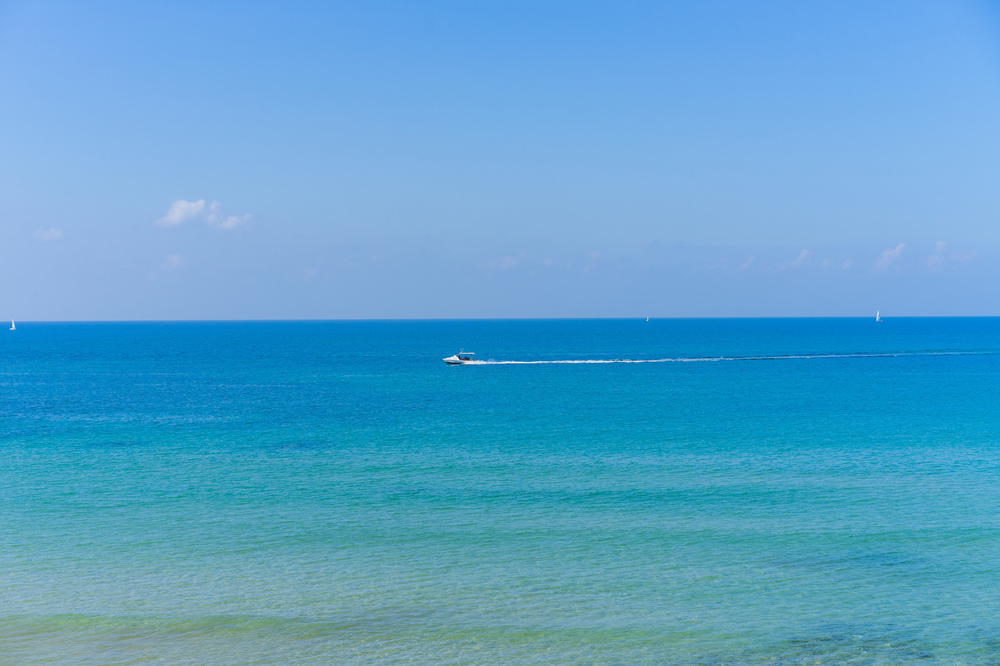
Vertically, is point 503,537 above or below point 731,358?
below

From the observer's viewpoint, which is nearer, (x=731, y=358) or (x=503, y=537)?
(x=503, y=537)

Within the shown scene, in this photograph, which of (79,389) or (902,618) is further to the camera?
(79,389)

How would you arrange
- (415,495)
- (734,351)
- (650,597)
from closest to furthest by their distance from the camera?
(650,597), (415,495), (734,351)

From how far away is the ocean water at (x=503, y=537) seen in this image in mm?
22297

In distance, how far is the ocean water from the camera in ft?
73.2

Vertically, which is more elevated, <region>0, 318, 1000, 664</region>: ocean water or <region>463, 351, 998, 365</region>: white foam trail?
<region>463, 351, 998, 365</region>: white foam trail

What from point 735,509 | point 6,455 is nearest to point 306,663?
point 735,509

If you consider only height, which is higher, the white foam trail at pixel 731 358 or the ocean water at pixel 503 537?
the white foam trail at pixel 731 358

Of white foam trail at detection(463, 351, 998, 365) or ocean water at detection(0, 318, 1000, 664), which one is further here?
white foam trail at detection(463, 351, 998, 365)

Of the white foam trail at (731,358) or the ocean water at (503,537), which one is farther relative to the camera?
the white foam trail at (731,358)

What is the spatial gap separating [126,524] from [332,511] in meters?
7.62

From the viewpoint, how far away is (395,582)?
26094mm

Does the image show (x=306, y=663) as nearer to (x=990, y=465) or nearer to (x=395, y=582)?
(x=395, y=582)

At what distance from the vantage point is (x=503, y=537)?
30.6 meters
